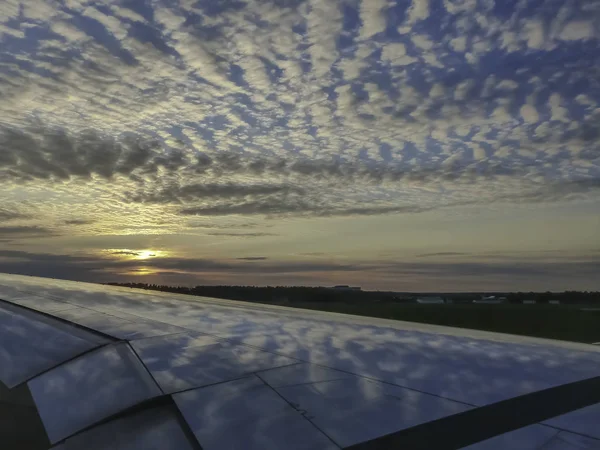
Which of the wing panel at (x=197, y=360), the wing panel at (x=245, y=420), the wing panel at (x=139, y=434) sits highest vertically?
the wing panel at (x=197, y=360)

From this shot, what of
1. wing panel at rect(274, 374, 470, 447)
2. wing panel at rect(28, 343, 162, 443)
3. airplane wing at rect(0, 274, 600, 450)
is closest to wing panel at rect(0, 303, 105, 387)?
airplane wing at rect(0, 274, 600, 450)

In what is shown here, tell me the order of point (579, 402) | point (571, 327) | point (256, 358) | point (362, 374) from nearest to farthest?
point (579, 402) < point (362, 374) < point (256, 358) < point (571, 327)

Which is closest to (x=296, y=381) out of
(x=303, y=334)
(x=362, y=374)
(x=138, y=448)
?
(x=362, y=374)

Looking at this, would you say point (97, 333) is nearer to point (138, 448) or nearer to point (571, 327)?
point (138, 448)

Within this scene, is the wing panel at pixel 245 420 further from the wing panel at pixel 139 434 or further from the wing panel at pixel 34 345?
the wing panel at pixel 34 345

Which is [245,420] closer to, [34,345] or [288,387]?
[288,387]

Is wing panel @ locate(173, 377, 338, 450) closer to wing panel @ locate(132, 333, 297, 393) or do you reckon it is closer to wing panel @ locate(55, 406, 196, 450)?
wing panel @ locate(55, 406, 196, 450)

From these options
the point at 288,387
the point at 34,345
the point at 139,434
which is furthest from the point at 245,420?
the point at 34,345

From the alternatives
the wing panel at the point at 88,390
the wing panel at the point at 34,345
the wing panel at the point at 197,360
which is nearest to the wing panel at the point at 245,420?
the wing panel at the point at 197,360
